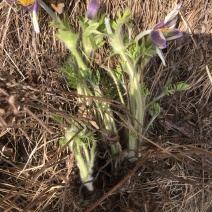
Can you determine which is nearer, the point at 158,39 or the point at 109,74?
the point at 158,39

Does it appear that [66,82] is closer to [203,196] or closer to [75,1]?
[75,1]

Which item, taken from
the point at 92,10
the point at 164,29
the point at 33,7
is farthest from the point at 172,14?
the point at 33,7

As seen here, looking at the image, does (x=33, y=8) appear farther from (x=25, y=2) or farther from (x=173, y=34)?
(x=173, y=34)

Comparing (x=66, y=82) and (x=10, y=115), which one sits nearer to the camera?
(x=10, y=115)

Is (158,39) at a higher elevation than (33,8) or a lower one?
lower

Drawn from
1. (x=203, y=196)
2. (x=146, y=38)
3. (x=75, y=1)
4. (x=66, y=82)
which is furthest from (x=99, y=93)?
(x=203, y=196)

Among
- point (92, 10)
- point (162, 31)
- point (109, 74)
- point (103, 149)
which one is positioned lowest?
point (103, 149)
